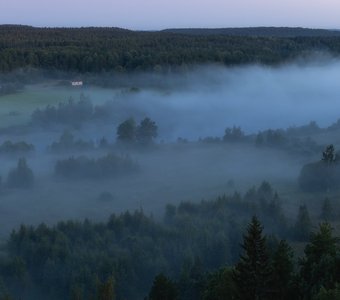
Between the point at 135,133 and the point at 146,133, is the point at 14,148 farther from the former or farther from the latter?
the point at 146,133

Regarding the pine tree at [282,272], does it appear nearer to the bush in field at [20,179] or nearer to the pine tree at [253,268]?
the pine tree at [253,268]

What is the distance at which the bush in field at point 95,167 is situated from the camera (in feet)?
160

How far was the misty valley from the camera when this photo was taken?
23.4m

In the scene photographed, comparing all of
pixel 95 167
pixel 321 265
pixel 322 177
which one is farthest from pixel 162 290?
pixel 95 167

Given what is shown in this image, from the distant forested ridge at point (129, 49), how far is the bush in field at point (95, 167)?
31726mm

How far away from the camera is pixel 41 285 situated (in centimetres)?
2591

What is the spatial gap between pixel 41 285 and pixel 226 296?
413 inches

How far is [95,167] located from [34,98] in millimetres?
29818

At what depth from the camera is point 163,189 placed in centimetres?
4469

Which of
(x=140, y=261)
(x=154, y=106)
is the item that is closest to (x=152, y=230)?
(x=140, y=261)

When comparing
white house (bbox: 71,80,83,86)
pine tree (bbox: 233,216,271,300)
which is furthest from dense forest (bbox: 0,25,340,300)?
white house (bbox: 71,80,83,86)

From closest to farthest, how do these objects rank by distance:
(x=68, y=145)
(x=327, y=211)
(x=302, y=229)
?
(x=302, y=229)
(x=327, y=211)
(x=68, y=145)

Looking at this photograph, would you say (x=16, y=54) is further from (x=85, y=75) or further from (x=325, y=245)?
(x=325, y=245)

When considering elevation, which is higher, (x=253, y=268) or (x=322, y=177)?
(x=253, y=268)
